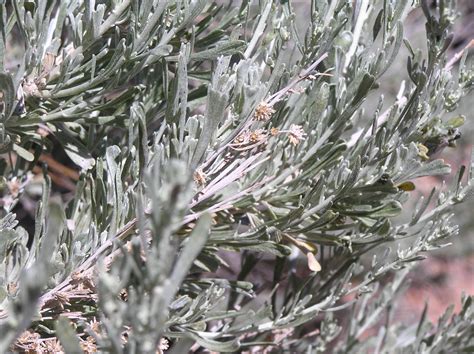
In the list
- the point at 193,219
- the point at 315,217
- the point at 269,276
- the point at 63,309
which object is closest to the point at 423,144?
the point at 315,217

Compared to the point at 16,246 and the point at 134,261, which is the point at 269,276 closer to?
the point at 16,246

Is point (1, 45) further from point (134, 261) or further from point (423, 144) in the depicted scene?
point (423, 144)

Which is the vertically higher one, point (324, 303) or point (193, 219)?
point (193, 219)

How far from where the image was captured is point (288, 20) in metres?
1.16

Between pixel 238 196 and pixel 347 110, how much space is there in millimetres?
235

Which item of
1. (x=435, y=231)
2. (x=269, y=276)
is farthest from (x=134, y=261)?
(x=269, y=276)

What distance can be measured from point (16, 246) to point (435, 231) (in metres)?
0.77

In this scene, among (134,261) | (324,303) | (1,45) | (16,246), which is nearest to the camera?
(134,261)

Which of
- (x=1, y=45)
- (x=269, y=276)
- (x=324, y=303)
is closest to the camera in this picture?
(x=1, y=45)

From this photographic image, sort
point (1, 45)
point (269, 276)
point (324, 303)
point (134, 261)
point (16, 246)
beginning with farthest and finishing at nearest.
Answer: point (269, 276), point (324, 303), point (16, 246), point (1, 45), point (134, 261)

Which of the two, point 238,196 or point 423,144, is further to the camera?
point 423,144

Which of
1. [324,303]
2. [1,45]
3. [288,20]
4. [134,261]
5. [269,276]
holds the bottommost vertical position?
[269,276]

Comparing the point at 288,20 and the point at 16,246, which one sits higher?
the point at 288,20

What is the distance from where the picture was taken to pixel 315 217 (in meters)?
1.19
